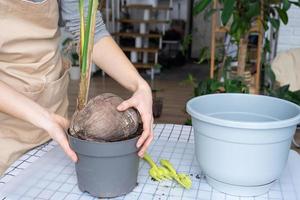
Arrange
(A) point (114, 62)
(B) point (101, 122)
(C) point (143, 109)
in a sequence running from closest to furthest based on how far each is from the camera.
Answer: (B) point (101, 122) → (C) point (143, 109) → (A) point (114, 62)

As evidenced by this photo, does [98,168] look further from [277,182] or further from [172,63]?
[172,63]

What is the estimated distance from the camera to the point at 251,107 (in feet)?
2.79

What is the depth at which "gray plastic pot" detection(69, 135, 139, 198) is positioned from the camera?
2.25 ft

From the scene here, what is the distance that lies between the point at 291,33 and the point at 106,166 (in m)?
3.40

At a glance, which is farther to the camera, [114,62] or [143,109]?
[114,62]

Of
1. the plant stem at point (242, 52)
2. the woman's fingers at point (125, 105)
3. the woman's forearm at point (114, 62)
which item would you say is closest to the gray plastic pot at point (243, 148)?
the woman's fingers at point (125, 105)

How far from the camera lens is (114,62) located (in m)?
0.98

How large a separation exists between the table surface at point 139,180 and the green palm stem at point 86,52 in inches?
7.6

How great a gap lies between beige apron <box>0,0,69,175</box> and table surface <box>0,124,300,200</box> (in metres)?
0.04

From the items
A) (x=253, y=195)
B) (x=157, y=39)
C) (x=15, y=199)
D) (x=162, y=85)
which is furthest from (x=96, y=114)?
(x=157, y=39)

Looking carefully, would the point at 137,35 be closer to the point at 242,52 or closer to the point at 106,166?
the point at 242,52

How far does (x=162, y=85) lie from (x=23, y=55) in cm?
428

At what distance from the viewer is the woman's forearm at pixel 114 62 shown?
967 mm

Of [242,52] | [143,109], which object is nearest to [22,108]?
[143,109]
